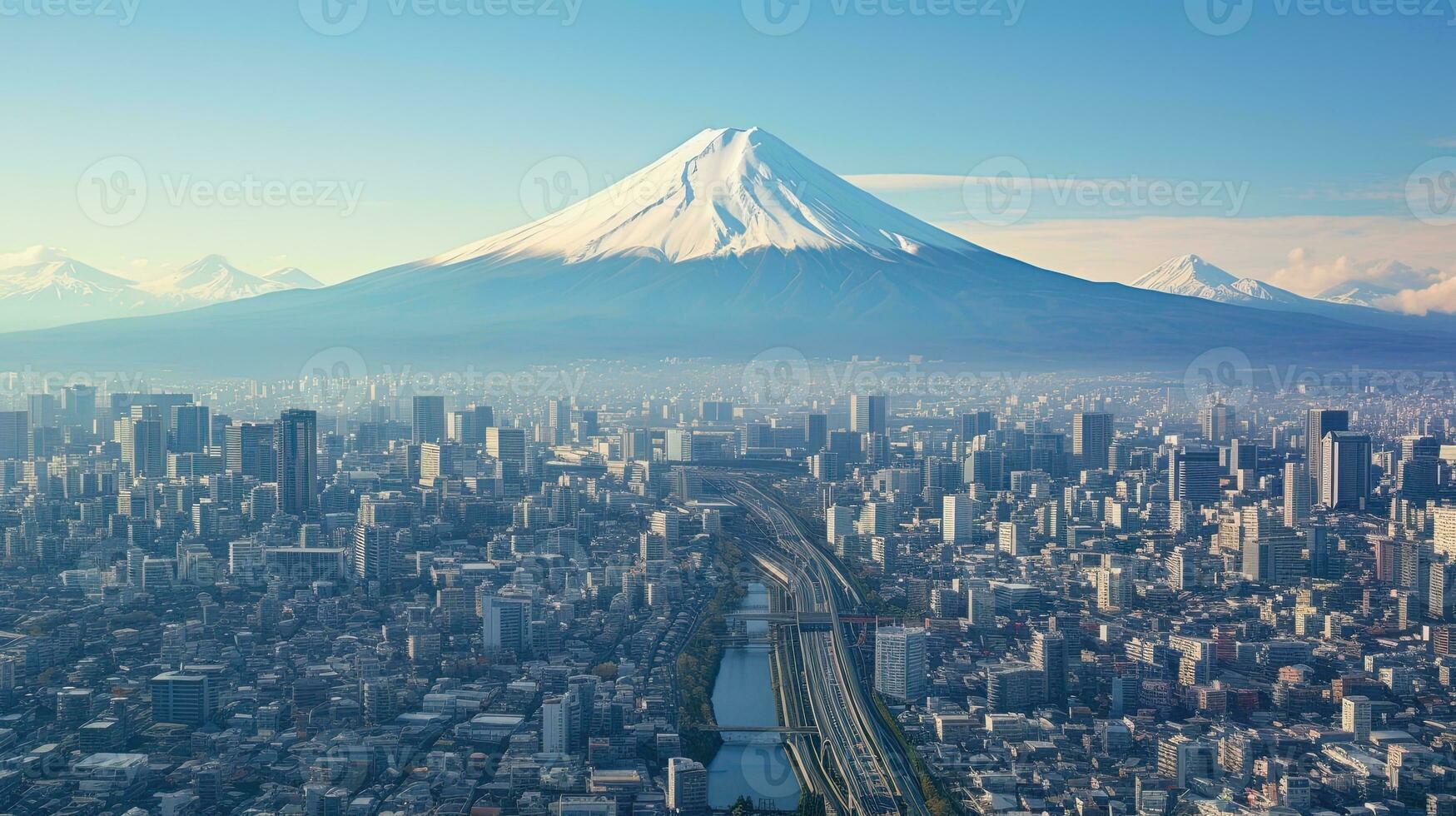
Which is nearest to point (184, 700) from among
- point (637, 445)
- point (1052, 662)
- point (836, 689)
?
point (836, 689)

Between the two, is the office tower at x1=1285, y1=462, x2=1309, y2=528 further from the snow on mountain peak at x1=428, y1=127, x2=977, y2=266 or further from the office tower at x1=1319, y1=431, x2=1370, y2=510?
the snow on mountain peak at x1=428, y1=127, x2=977, y2=266

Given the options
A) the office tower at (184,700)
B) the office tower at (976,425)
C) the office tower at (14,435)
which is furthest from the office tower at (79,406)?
the office tower at (184,700)

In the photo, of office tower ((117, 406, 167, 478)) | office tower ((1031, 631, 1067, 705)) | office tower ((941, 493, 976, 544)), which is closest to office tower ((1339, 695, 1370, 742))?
office tower ((1031, 631, 1067, 705))

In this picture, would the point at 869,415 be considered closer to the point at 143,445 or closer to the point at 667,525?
the point at 667,525

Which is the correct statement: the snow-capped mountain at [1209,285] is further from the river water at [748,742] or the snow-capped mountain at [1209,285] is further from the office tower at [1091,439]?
the river water at [748,742]

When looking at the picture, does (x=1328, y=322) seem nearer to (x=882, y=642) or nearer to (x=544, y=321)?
(x=544, y=321)
